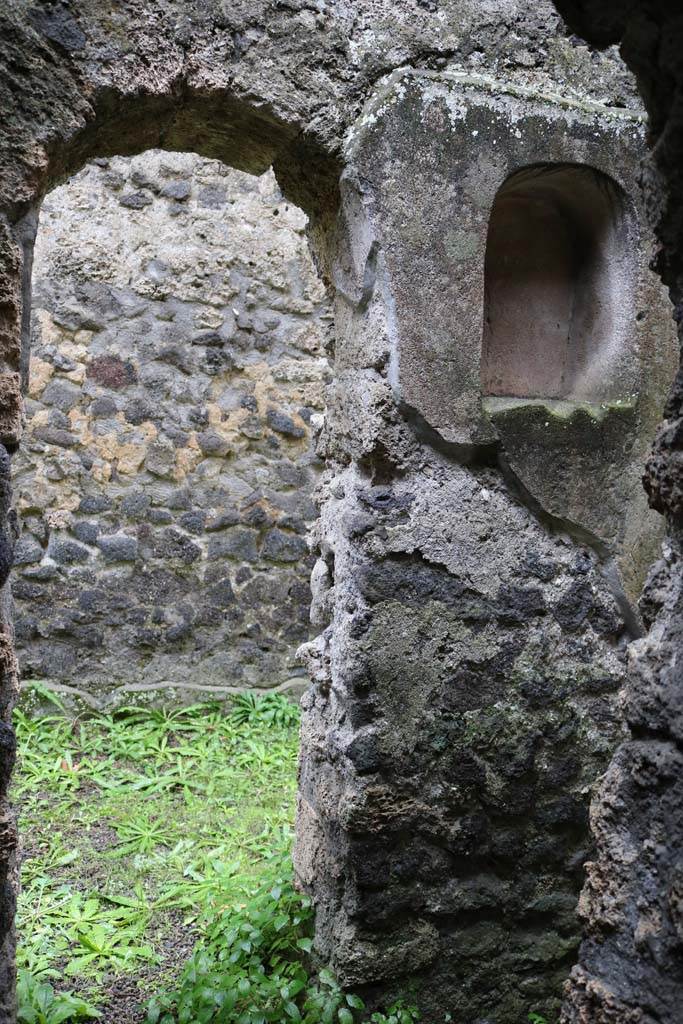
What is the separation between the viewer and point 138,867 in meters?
3.38

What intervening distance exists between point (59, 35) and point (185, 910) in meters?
2.75

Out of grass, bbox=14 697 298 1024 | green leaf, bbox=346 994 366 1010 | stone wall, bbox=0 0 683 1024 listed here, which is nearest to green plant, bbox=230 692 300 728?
grass, bbox=14 697 298 1024

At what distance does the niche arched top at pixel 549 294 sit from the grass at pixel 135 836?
2027 mm

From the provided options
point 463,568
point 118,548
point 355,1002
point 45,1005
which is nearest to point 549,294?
point 463,568

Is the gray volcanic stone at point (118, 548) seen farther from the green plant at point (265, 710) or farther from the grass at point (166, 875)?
the green plant at point (265, 710)

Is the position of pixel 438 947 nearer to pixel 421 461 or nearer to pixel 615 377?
pixel 421 461

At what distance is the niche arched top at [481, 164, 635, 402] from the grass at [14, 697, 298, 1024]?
2.03 m

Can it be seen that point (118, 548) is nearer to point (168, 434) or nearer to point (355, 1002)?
point (168, 434)

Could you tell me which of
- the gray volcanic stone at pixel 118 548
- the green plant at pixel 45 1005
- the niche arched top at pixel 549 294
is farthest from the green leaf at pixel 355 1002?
the gray volcanic stone at pixel 118 548

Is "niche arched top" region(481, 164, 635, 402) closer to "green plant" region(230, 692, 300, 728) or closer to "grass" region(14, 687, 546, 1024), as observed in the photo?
"grass" region(14, 687, 546, 1024)

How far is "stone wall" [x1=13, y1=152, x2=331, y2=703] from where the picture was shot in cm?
451

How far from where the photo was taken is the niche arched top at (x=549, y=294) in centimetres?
255

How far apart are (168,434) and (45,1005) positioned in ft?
9.65

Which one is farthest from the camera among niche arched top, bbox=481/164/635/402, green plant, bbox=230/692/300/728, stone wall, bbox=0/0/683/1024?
green plant, bbox=230/692/300/728
